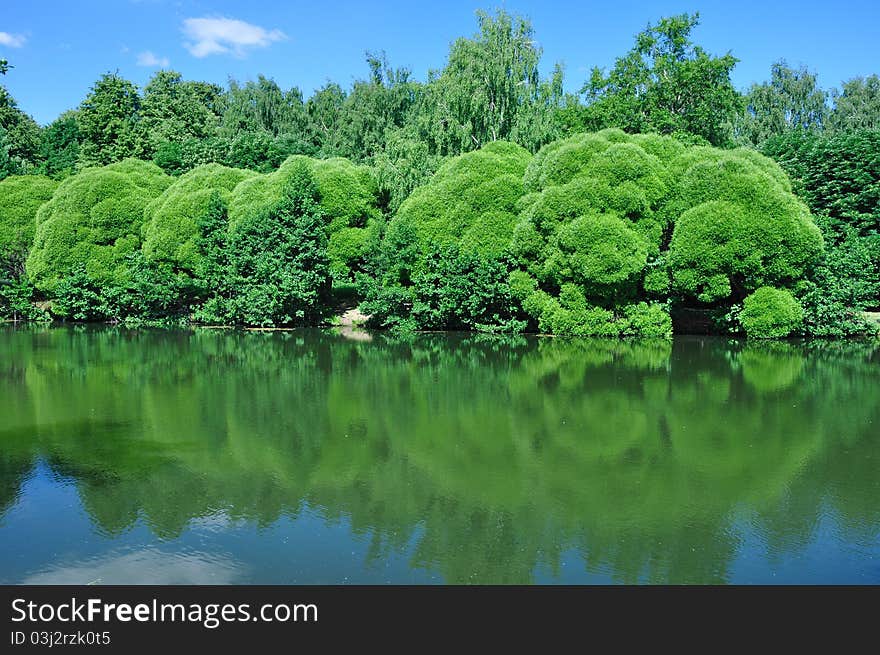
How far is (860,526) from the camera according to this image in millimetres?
8070

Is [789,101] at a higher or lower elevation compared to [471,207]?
higher

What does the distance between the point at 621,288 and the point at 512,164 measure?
277 inches

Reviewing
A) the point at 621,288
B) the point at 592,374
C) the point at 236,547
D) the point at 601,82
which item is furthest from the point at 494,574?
the point at 601,82

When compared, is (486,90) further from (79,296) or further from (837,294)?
(79,296)

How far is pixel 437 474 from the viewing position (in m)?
10.1

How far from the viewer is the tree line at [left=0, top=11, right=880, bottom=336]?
88.0ft

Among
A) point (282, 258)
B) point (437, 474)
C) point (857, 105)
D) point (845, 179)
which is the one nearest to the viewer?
point (437, 474)

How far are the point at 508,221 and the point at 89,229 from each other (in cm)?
1875

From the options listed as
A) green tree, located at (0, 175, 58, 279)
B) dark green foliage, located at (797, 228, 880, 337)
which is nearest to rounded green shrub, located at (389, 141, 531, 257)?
dark green foliage, located at (797, 228, 880, 337)

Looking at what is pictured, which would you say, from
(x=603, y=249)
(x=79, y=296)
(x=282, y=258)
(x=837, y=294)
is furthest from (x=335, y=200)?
(x=837, y=294)

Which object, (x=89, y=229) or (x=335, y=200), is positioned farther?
(x=89, y=229)

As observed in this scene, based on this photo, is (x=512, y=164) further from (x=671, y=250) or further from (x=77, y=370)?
(x=77, y=370)

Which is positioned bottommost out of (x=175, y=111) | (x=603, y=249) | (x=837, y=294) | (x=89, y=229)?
(x=837, y=294)

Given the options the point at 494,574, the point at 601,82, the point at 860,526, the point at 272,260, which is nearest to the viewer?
the point at 494,574
